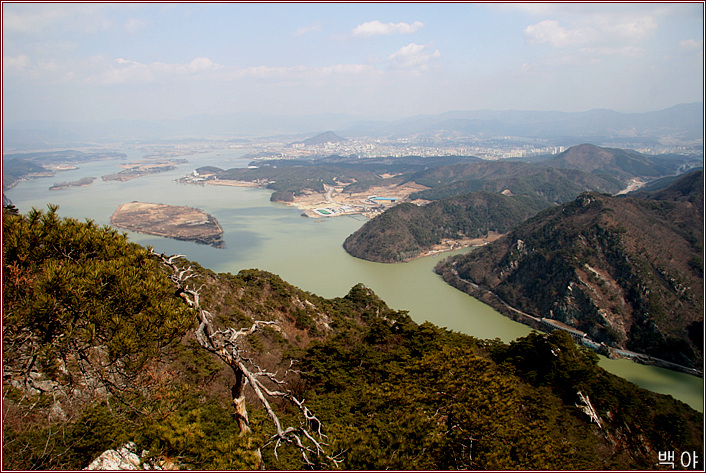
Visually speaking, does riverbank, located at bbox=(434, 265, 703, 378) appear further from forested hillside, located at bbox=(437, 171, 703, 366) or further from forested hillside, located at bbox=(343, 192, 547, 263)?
forested hillside, located at bbox=(343, 192, 547, 263)

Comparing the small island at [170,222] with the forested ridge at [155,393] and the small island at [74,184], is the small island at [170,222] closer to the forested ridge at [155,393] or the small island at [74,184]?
the small island at [74,184]

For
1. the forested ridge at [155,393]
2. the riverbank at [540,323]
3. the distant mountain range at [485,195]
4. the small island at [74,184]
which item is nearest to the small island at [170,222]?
the distant mountain range at [485,195]

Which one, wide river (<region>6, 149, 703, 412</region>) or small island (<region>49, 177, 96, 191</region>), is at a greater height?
small island (<region>49, 177, 96, 191</region>)

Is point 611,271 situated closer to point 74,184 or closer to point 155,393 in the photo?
point 155,393

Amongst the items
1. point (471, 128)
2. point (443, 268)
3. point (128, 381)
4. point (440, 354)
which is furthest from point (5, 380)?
point (471, 128)

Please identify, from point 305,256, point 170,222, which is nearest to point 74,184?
point 170,222

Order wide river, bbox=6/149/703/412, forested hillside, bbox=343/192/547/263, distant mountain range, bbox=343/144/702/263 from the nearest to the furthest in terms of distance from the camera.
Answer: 1. wide river, bbox=6/149/703/412
2. forested hillside, bbox=343/192/547/263
3. distant mountain range, bbox=343/144/702/263

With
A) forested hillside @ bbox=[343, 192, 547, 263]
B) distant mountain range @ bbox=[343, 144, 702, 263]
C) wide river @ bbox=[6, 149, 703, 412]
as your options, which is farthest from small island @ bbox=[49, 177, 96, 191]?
distant mountain range @ bbox=[343, 144, 702, 263]
